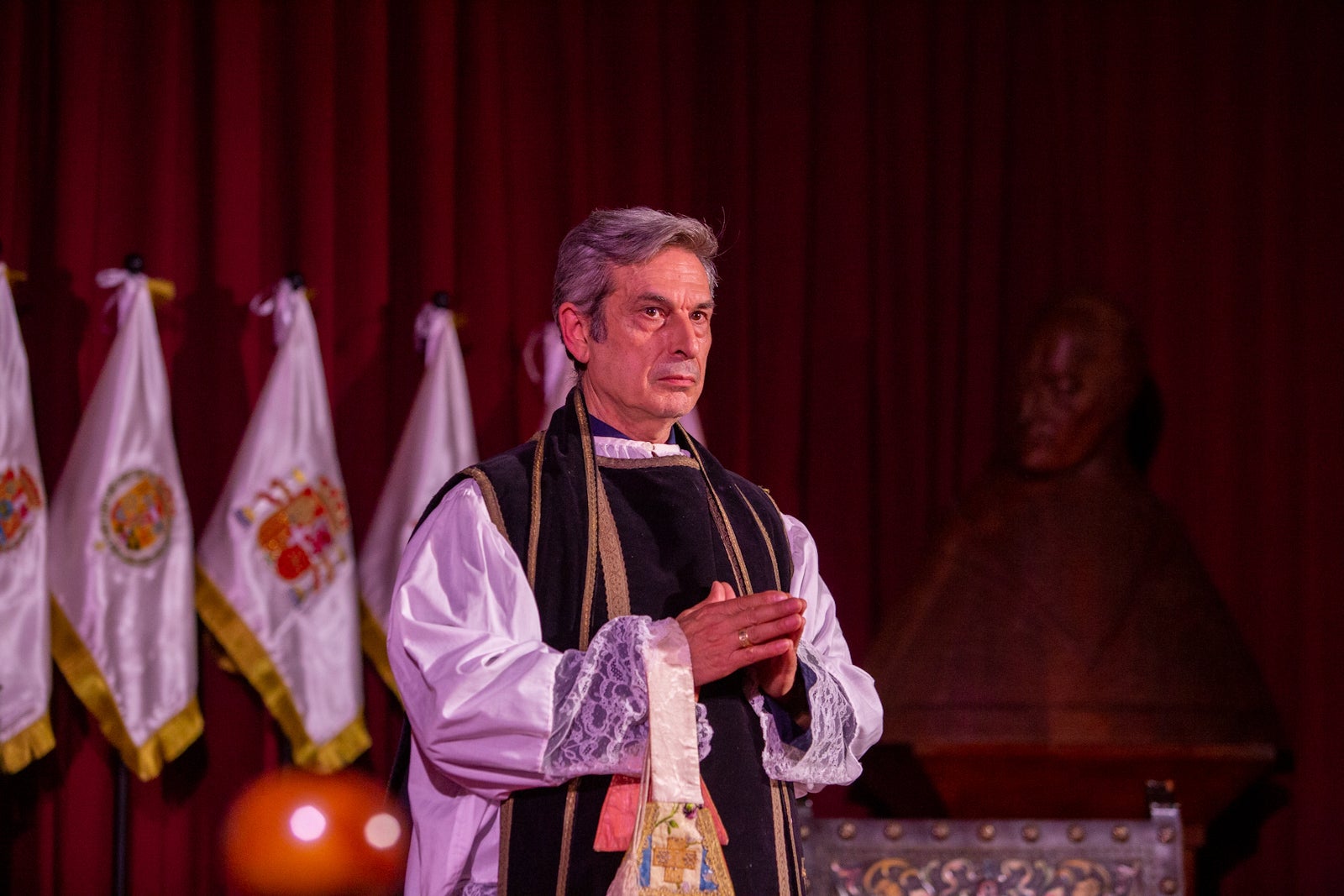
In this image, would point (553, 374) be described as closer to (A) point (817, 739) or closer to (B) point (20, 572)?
(B) point (20, 572)

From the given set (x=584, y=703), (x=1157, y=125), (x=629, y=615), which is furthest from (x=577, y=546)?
(x=1157, y=125)

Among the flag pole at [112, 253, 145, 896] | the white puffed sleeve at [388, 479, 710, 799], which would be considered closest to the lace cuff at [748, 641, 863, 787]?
the white puffed sleeve at [388, 479, 710, 799]

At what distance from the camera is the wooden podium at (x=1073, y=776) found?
11.3ft

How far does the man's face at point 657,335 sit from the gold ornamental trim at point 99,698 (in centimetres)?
210

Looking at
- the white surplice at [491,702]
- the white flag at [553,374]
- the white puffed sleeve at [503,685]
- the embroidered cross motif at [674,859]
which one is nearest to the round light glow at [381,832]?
the white flag at [553,374]

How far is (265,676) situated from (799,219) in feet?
6.85

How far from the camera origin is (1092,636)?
3.56 meters

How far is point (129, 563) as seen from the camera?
3453 mm

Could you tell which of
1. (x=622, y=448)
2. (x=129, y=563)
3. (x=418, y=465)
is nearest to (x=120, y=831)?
(x=129, y=563)

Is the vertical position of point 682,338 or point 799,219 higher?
point 799,219

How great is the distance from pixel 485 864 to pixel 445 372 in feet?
7.25

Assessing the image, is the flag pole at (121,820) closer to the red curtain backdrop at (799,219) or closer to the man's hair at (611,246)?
the red curtain backdrop at (799,219)

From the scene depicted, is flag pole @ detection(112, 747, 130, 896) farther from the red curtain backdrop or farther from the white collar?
the white collar

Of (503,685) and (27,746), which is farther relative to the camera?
(27,746)
